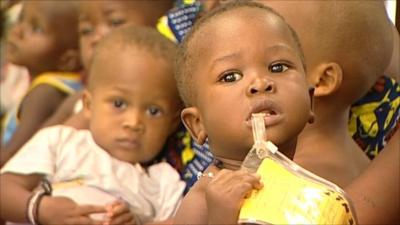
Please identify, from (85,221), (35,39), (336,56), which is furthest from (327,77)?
(35,39)

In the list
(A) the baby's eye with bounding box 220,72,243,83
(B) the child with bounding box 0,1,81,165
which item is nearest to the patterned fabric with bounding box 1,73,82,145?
(B) the child with bounding box 0,1,81,165

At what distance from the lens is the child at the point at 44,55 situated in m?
3.29

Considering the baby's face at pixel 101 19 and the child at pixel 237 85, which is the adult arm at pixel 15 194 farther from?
the child at pixel 237 85

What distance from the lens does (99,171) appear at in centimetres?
238

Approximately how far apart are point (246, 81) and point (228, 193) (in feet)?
0.83

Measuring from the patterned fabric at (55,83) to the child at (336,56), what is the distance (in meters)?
1.43

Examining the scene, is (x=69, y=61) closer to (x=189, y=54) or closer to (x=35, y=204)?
(x=35, y=204)

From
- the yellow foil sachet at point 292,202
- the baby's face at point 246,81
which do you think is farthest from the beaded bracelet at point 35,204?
the yellow foil sachet at point 292,202

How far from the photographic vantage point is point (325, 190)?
1.41 metres

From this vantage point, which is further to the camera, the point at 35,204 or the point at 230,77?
the point at 35,204

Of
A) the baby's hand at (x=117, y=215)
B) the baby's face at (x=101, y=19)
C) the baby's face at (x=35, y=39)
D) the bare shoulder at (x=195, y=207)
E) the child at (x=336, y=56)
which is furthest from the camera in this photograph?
the baby's face at (x=35, y=39)

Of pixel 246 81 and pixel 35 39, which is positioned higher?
pixel 246 81

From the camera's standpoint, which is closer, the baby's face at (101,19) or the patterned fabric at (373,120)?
the patterned fabric at (373,120)

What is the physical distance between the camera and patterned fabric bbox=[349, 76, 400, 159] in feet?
7.47
